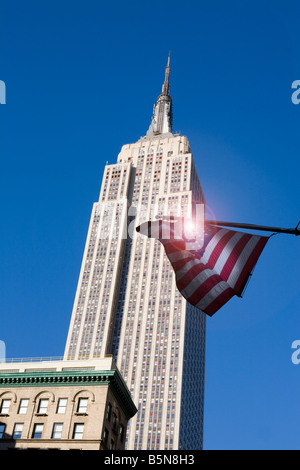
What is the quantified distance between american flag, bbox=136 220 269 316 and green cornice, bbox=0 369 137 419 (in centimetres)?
4349

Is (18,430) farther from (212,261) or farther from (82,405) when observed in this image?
(212,261)

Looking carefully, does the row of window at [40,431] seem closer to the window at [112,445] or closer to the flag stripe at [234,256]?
the window at [112,445]

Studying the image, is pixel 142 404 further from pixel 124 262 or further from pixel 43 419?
pixel 43 419

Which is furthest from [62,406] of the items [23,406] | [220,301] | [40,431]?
[220,301]

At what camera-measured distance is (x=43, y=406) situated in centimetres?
6494

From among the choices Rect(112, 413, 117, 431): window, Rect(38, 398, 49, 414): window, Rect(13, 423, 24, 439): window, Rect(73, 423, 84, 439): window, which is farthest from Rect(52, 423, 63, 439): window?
Rect(112, 413, 117, 431): window

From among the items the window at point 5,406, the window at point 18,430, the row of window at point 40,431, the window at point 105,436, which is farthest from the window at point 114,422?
the window at point 5,406

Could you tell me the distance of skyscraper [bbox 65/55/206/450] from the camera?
5733 inches

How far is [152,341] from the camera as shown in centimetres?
15488

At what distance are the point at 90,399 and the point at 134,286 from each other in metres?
102

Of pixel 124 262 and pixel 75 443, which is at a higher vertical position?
pixel 124 262

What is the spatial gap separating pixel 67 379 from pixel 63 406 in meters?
2.93

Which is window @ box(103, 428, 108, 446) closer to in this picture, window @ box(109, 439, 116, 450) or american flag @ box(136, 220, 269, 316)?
window @ box(109, 439, 116, 450)
